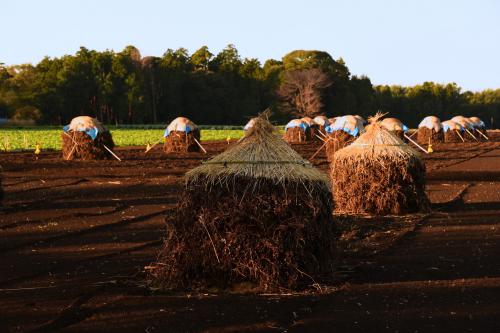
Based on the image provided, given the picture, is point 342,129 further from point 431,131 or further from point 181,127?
point 431,131

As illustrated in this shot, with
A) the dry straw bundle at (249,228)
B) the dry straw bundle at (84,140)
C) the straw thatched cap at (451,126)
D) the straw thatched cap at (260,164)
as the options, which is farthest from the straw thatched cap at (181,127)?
the dry straw bundle at (249,228)

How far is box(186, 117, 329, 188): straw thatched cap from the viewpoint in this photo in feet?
31.1

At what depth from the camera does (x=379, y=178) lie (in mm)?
16922

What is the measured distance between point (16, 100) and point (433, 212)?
7554 centimetres

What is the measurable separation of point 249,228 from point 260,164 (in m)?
0.93

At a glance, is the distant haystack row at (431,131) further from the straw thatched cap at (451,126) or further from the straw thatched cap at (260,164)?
the straw thatched cap at (260,164)

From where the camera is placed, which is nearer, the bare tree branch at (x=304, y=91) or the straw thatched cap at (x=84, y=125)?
the straw thatched cap at (x=84, y=125)

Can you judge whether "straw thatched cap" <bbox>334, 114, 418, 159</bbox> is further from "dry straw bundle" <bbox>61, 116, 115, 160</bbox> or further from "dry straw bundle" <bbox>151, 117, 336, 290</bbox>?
"dry straw bundle" <bbox>61, 116, 115, 160</bbox>

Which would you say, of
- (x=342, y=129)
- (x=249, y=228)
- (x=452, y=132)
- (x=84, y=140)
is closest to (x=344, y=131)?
(x=342, y=129)

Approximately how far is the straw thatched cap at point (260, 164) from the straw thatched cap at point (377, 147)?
712cm

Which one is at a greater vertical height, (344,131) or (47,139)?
(344,131)

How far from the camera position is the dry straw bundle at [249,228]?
9.22m

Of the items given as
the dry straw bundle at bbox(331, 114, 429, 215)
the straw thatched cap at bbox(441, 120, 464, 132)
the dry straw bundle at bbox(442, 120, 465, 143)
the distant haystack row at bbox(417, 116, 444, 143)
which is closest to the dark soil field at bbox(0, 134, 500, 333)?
the dry straw bundle at bbox(331, 114, 429, 215)

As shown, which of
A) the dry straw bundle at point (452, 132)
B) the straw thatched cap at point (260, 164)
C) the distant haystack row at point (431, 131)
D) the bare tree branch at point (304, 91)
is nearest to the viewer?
the straw thatched cap at point (260, 164)
